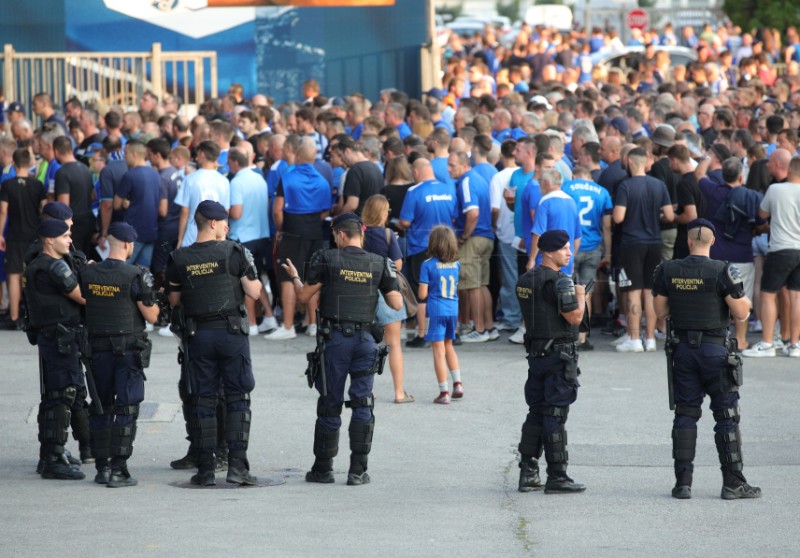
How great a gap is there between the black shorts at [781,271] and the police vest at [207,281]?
20.8 ft

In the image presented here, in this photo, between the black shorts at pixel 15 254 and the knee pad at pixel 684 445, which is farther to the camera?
the black shorts at pixel 15 254

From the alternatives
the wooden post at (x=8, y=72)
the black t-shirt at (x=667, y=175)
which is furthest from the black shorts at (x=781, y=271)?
the wooden post at (x=8, y=72)

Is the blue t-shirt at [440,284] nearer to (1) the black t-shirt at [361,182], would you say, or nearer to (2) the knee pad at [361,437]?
(1) the black t-shirt at [361,182]

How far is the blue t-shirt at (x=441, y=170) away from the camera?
14406 mm

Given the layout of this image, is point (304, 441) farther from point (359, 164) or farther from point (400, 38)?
point (400, 38)

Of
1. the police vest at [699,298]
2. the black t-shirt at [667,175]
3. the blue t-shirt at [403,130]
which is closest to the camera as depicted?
the police vest at [699,298]

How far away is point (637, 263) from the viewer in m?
13.8

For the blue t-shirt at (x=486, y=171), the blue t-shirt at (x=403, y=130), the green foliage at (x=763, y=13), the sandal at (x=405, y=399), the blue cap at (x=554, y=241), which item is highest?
the green foliage at (x=763, y=13)

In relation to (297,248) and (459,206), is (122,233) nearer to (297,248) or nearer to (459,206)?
(297,248)

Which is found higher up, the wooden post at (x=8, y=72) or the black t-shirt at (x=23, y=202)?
the wooden post at (x=8, y=72)

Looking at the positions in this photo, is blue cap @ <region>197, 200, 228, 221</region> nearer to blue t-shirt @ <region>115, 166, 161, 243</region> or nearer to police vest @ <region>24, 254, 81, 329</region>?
police vest @ <region>24, 254, 81, 329</region>

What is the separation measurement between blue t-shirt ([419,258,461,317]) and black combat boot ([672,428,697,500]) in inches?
132

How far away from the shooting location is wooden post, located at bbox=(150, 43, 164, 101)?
2327 centimetres

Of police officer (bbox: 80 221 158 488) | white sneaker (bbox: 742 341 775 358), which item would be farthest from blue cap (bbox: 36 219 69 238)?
white sneaker (bbox: 742 341 775 358)
